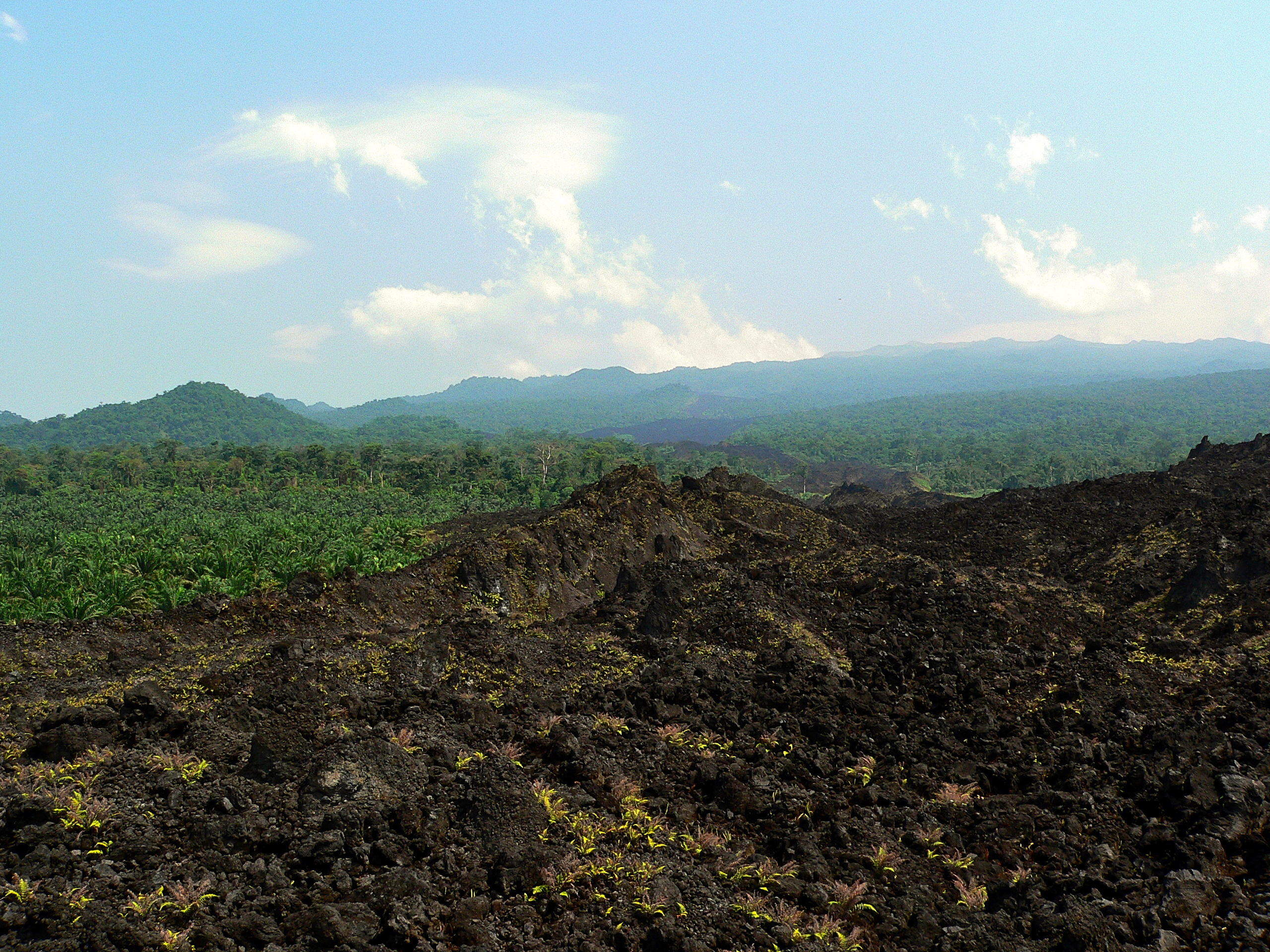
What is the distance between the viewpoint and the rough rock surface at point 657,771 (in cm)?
626

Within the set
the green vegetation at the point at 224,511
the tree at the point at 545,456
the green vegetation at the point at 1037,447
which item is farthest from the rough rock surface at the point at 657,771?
the green vegetation at the point at 1037,447

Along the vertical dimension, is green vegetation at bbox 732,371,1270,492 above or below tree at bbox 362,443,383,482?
below

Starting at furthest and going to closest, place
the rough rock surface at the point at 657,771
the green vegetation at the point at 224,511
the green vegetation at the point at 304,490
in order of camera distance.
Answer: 1. the green vegetation at the point at 304,490
2. the green vegetation at the point at 224,511
3. the rough rock surface at the point at 657,771

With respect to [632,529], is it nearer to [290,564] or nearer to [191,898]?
[290,564]

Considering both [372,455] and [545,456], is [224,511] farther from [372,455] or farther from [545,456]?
[545,456]

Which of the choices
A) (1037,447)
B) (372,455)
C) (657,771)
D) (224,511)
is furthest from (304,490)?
(1037,447)

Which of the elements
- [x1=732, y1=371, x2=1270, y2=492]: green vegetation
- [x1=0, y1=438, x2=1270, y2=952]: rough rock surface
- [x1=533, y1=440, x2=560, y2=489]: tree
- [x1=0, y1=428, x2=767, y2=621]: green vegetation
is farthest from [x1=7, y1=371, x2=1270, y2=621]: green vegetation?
[x1=0, y1=438, x2=1270, y2=952]: rough rock surface

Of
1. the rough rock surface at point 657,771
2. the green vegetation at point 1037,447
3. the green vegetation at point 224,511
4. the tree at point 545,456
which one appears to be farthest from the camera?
the green vegetation at point 1037,447

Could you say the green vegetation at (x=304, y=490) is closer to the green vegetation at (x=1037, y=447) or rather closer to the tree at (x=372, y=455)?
the tree at (x=372, y=455)

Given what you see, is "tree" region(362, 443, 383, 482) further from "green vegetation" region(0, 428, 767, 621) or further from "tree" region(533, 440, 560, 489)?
"tree" region(533, 440, 560, 489)

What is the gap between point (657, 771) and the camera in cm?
961

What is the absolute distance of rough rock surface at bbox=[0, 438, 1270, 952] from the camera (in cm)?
626

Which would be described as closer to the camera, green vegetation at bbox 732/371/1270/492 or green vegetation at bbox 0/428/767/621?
green vegetation at bbox 0/428/767/621

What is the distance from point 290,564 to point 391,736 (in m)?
19.1
